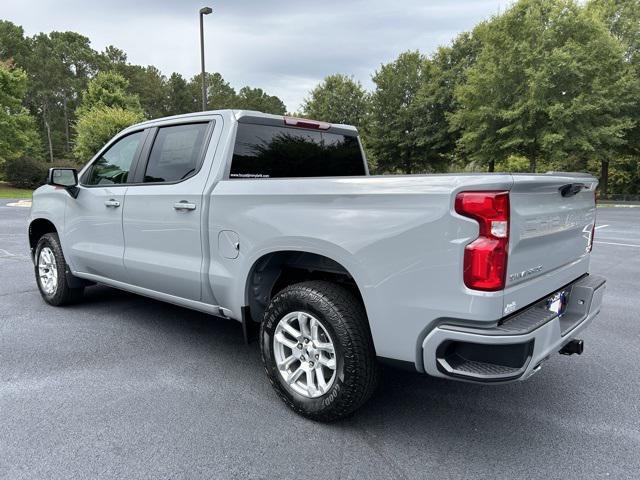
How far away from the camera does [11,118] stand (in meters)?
30.1

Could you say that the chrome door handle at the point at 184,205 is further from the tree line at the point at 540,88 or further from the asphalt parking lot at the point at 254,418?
the tree line at the point at 540,88

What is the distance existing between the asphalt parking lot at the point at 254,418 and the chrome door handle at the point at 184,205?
1.23 m

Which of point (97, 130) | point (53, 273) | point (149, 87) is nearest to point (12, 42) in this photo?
point (149, 87)

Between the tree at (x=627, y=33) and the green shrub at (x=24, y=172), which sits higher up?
the tree at (x=627, y=33)

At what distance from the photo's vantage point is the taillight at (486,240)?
2080mm

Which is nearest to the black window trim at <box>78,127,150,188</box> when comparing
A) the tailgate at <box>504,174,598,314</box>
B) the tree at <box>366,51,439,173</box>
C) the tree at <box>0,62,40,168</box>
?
the tailgate at <box>504,174,598,314</box>

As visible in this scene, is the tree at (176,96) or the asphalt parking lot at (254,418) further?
the tree at (176,96)

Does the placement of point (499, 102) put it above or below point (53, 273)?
above

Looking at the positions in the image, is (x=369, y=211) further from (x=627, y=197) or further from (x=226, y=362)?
(x=627, y=197)

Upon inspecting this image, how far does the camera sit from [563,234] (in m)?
2.66

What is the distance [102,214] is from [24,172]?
34069 millimetres

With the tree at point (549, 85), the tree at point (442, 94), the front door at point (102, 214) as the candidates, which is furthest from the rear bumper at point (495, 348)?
the tree at point (442, 94)

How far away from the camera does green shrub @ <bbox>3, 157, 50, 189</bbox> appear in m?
32.2

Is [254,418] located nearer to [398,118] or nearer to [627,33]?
[398,118]
